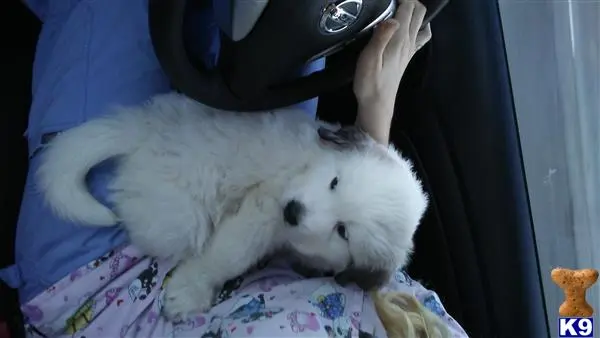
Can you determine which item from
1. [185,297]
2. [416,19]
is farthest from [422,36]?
[185,297]

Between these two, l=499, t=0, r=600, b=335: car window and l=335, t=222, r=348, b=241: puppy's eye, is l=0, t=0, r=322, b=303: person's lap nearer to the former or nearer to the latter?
l=335, t=222, r=348, b=241: puppy's eye

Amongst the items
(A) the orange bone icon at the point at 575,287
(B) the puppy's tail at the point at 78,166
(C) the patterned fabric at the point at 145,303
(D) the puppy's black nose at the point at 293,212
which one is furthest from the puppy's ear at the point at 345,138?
(A) the orange bone icon at the point at 575,287

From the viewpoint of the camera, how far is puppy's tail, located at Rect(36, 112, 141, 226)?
4.11 feet

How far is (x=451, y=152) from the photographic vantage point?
1763 mm

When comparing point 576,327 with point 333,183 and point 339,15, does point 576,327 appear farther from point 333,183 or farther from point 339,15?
point 339,15

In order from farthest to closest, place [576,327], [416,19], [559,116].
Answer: [559,116] < [576,327] < [416,19]

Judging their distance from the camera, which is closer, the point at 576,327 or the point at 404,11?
the point at 404,11

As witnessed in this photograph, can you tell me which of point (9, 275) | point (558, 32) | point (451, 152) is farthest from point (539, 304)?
point (9, 275)

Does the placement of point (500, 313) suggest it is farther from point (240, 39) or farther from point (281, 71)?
point (240, 39)

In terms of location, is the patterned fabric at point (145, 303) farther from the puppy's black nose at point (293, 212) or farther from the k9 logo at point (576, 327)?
the k9 logo at point (576, 327)

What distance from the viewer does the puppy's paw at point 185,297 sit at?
1288 millimetres

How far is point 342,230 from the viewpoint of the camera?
4.26 ft

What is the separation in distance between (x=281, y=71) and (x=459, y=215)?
0.70 m

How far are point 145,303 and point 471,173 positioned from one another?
84 cm
